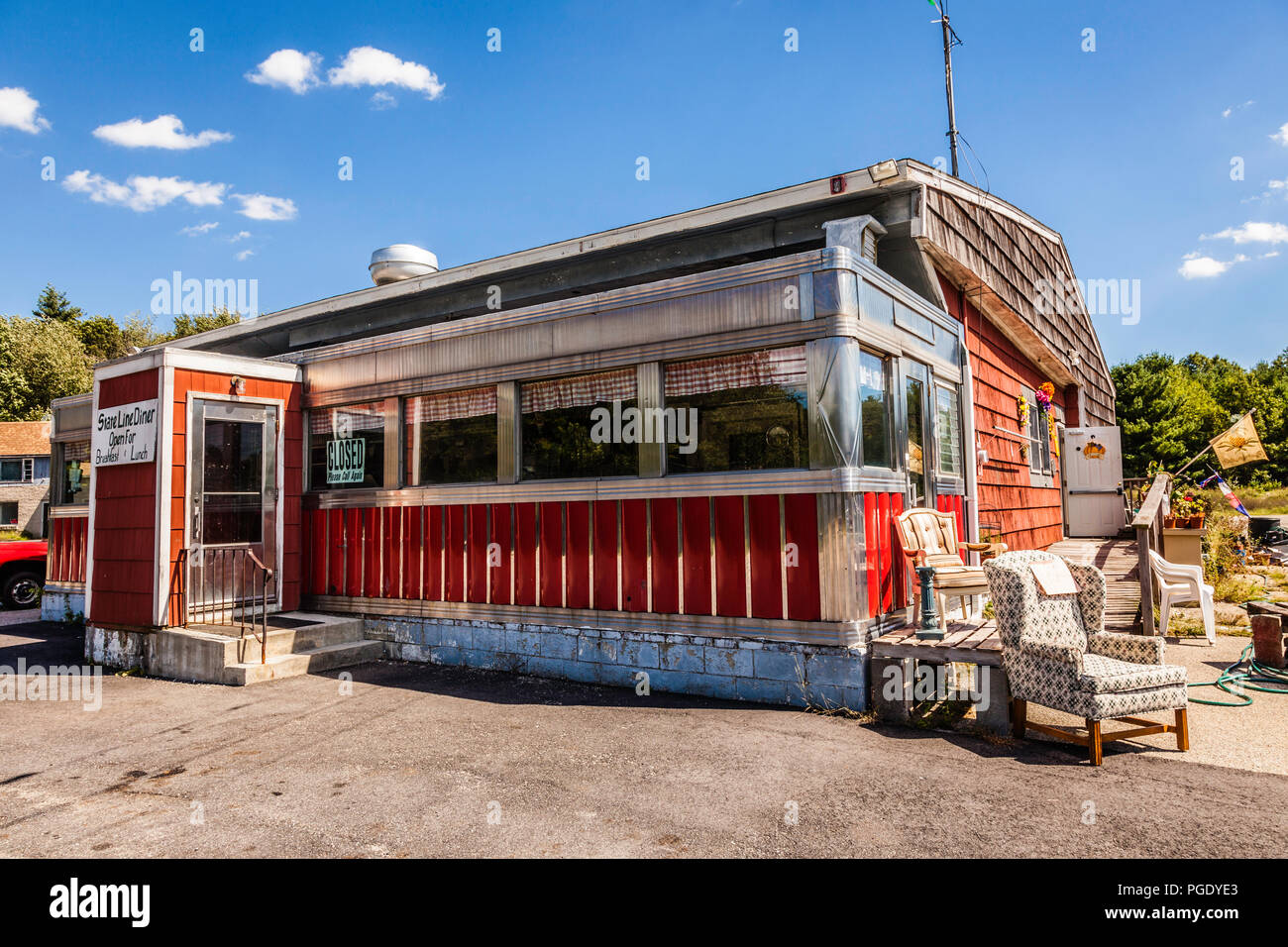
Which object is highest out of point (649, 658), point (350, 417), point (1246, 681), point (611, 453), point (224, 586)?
A: point (350, 417)

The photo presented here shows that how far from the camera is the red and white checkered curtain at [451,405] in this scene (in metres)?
7.67

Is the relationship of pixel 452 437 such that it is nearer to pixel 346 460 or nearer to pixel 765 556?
pixel 346 460

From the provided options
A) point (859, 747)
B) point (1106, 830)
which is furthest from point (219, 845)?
point (1106, 830)

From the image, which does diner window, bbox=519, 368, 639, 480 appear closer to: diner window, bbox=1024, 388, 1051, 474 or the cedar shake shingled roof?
diner window, bbox=1024, 388, 1051, 474

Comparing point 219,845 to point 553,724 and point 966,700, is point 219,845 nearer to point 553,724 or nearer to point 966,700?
point 553,724

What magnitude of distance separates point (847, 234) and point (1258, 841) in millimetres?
5258

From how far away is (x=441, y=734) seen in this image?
17.4 ft

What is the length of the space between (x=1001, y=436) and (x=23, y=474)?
127ft

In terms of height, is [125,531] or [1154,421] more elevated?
[1154,421]

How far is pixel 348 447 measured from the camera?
8.73m

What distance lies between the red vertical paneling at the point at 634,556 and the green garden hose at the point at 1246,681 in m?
4.38

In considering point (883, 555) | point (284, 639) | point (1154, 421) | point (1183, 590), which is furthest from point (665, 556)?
point (1154, 421)

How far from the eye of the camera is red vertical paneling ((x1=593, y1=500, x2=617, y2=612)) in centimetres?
669
